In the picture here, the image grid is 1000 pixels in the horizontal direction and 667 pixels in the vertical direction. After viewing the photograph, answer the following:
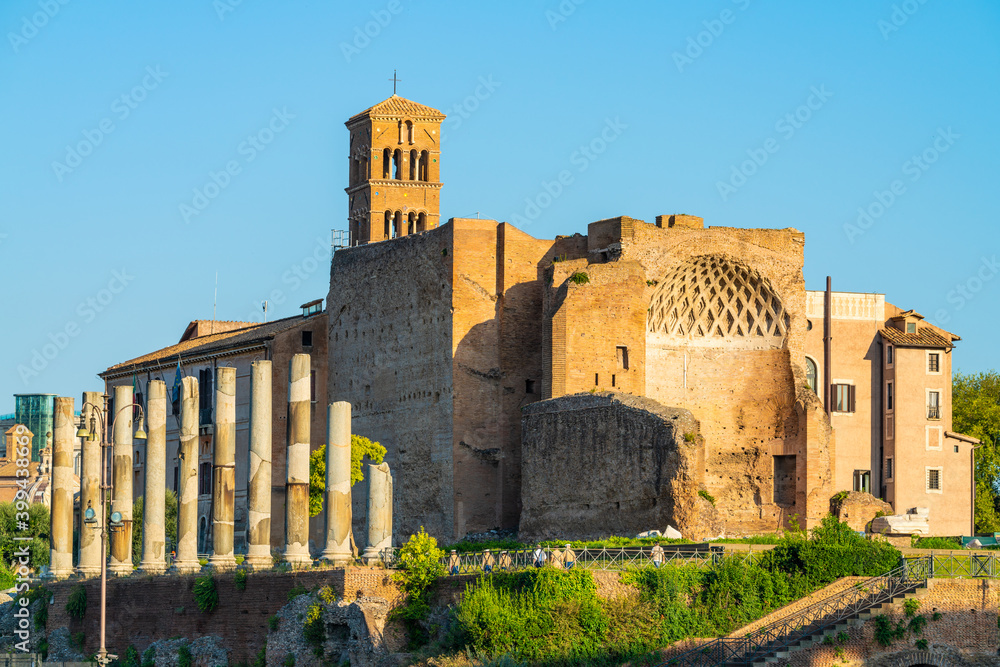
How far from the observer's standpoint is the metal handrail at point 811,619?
39000mm

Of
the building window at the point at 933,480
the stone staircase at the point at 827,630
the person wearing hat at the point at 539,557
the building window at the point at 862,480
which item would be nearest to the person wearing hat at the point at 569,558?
the person wearing hat at the point at 539,557

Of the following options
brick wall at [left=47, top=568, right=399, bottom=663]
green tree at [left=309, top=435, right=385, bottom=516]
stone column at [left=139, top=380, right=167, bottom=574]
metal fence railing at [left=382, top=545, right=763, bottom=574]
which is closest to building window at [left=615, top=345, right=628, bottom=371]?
green tree at [left=309, top=435, right=385, bottom=516]

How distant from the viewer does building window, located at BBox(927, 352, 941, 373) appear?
7094cm

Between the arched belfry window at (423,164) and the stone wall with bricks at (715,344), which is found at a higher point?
the arched belfry window at (423,164)

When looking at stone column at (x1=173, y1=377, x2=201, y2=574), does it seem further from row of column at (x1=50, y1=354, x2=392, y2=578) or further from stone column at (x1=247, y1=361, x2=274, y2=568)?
stone column at (x1=247, y1=361, x2=274, y2=568)

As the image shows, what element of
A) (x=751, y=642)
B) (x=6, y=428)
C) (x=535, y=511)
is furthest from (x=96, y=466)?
(x=6, y=428)

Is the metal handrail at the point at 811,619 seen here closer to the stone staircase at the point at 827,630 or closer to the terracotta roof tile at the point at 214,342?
the stone staircase at the point at 827,630

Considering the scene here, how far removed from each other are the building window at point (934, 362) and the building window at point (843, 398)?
3.38m

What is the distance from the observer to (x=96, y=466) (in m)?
59.4

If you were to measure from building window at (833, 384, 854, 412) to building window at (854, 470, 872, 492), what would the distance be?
2.43 meters

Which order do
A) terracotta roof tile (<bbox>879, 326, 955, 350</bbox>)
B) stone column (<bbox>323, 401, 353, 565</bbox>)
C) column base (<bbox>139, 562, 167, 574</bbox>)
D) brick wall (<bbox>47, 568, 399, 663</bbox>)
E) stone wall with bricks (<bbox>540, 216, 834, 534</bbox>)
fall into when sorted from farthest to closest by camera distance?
terracotta roof tile (<bbox>879, 326, 955, 350</bbox>), stone wall with bricks (<bbox>540, 216, 834, 534</bbox>), column base (<bbox>139, 562, 167, 574</bbox>), stone column (<bbox>323, 401, 353, 565</bbox>), brick wall (<bbox>47, 568, 399, 663</bbox>)

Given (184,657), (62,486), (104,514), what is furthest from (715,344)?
(104,514)

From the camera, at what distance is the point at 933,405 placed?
7094cm

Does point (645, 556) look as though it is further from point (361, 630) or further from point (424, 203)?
point (424, 203)
